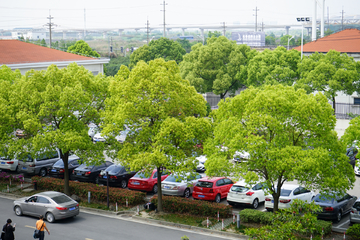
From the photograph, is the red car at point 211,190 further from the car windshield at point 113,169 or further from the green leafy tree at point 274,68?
the green leafy tree at point 274,68

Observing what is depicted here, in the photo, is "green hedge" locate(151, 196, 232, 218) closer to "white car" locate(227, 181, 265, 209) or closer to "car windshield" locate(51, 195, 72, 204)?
"white car" locate(227, 181, 265, 209)

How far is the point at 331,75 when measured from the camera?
36250 mm

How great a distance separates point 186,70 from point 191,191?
2533cm

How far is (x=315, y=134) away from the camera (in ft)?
53.2

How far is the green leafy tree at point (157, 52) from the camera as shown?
205ft

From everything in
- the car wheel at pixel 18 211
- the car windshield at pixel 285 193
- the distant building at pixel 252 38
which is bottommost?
the car wheel at pixel 18 211

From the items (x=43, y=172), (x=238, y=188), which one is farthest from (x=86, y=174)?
(x=238, y=188)

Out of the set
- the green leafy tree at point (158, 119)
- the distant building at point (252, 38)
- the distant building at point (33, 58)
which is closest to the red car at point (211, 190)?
the green leafy tree at point (158, 119)

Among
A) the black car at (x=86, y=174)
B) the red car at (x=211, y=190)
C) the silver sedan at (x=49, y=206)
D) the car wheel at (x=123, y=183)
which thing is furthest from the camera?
the black car at (x=86, y=174)

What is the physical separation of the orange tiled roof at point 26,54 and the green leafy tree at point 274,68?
20.7 meters

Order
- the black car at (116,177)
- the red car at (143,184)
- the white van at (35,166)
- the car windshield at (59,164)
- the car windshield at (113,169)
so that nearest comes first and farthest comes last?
the red car at (143,184), the black car at (116,177), the car windshield at (113,169), the car windshield at (59,164), the white van at (35,166)

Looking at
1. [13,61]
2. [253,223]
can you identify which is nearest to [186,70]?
[13,61]

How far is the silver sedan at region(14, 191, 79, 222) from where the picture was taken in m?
18.2

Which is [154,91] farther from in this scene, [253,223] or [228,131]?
[253,223]
